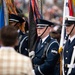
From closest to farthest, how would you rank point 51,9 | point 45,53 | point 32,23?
point 45,53 → point 32,23 → point 51,9

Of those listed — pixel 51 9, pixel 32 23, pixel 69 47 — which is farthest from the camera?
pixel 51 9

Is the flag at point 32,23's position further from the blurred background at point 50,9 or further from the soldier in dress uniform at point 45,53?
the blurred background at point 50,9

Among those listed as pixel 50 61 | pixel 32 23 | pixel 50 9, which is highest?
pixel 32 23

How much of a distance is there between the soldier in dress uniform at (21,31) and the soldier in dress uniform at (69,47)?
146 cm

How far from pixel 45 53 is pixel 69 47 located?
60 centimetres

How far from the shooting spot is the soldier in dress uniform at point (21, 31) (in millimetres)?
11242

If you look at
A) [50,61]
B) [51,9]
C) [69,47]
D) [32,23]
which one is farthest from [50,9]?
[69,47]

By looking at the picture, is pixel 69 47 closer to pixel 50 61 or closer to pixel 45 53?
pixel 50 61

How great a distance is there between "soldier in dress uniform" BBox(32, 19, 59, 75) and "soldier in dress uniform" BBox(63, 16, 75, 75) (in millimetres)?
244

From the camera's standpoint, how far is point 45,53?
33.8 ft

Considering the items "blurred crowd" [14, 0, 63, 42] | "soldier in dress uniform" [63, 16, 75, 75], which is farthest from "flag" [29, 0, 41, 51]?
"blurred crowd" [14, 0, 63, 42]

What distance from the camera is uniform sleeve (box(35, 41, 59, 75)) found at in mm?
10070

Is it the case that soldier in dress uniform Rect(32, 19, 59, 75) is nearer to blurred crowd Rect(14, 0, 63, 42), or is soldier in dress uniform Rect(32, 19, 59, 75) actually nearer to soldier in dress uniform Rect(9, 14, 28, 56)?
soldier in dress uniform Rect(9, 14, 28, 56)

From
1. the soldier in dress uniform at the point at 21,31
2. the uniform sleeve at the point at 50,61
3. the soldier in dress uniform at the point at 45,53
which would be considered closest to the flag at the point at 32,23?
the soldier in dress uniform at the point at 45,53
